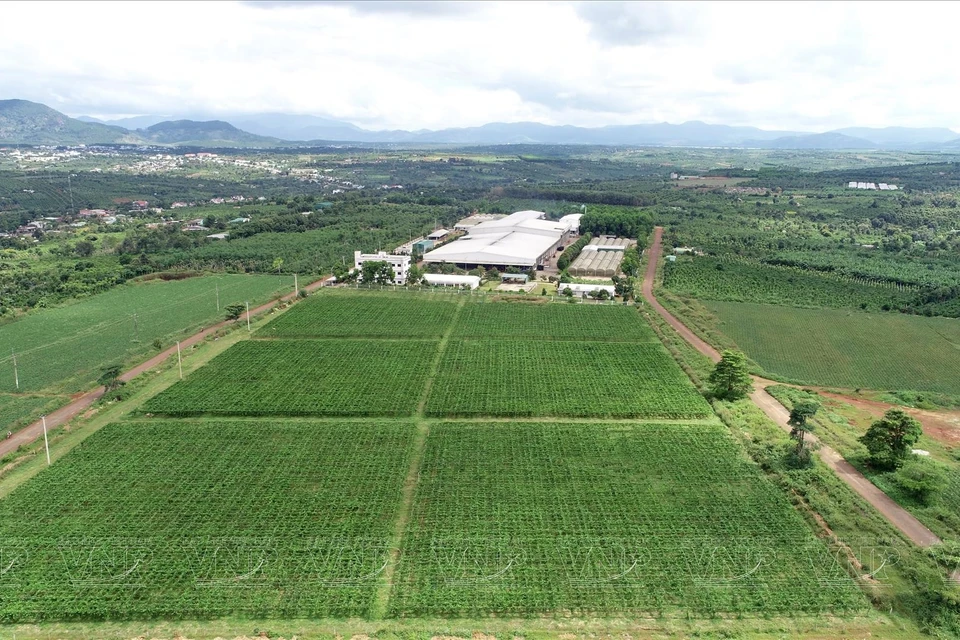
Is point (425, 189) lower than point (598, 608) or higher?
higher

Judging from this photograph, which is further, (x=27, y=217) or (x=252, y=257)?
(x=27, y=217)

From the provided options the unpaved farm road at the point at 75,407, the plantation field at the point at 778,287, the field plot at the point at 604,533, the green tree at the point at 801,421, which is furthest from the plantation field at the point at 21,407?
the plantation field at the point at 778,287

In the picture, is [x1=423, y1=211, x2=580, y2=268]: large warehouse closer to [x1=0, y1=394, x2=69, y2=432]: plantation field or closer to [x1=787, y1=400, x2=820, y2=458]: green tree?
[x1=787, y1=400, x2=820, y2=458]: green tree

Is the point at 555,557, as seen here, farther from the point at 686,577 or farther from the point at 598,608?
the point at 686,577

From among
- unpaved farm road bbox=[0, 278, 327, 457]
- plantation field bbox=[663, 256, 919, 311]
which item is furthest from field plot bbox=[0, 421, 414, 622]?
plantation field bbox=[663, 256, 919, 311]

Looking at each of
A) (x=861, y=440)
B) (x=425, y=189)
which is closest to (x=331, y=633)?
(x=861, y=440)

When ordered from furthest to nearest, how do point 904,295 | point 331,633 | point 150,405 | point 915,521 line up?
point 904,295 → point 150,405 → point 915,521 → point 331,633

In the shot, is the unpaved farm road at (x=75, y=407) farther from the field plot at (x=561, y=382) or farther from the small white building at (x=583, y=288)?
the small white building at (x=583, y=288)
